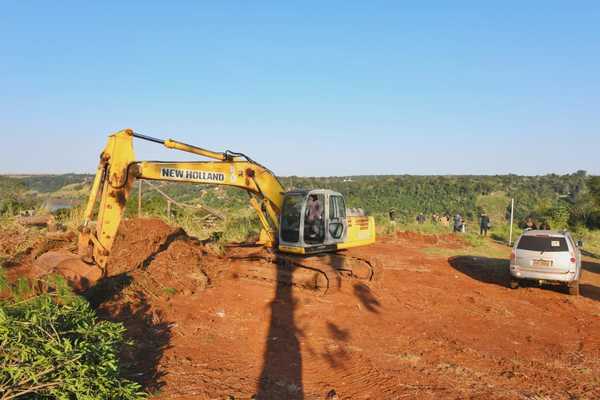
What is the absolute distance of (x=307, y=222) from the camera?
480 inches

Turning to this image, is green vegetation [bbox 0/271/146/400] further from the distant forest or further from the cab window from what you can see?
the distant forest

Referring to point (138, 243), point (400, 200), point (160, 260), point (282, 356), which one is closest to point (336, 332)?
point (282, 356)

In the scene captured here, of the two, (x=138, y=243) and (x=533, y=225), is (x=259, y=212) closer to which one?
(x=138, y=243)

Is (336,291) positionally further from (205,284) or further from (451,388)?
(451,388)

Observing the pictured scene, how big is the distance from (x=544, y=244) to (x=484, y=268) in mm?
4482

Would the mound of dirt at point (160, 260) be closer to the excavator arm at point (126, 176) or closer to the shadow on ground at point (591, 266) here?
the excavator arm at point (126, 176)

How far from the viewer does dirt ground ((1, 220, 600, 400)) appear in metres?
6.62

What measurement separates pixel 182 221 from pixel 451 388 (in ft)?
43.4

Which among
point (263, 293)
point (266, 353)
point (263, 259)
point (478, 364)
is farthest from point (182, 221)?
point (478, 364)

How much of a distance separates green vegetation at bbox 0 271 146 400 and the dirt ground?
1424 millimetres

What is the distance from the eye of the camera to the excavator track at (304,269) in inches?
467

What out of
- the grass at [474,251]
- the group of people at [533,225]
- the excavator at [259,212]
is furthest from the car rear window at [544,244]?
the grass at [474,251]

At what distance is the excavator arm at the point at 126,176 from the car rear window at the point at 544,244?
297 inches

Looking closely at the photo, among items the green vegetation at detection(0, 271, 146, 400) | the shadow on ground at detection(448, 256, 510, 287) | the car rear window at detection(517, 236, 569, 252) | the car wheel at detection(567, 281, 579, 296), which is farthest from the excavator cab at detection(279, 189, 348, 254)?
the green vegetation at detection(0, 271, 146, 400)
